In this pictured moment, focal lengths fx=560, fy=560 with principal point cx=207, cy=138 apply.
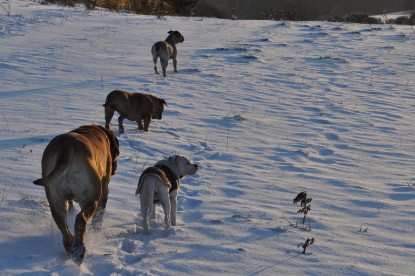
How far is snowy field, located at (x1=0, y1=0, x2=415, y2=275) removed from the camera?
16.5 ft

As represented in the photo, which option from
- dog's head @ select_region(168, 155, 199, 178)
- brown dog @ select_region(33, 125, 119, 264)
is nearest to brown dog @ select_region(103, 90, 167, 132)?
dog's head @ select_region(168, 155, 199, 178)

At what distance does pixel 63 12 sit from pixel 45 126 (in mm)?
14198

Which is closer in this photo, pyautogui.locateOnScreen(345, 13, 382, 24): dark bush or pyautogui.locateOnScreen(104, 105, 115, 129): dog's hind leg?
pyautogui.locateOnScreen(104, 105, 115, 129): dog's hind leg

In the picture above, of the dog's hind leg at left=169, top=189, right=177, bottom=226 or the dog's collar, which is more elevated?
the dog's collar

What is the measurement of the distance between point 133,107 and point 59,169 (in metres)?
5.27

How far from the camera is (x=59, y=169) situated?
14.5 ft

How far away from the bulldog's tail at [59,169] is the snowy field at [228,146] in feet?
2.11

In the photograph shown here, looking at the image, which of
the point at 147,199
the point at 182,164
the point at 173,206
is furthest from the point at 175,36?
the point at 147,199

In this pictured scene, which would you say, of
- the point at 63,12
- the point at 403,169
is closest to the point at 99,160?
the point at 403,169

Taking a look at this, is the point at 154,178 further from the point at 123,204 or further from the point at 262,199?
the point at 262,199

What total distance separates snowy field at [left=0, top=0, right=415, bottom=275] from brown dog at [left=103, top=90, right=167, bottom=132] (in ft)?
0.96

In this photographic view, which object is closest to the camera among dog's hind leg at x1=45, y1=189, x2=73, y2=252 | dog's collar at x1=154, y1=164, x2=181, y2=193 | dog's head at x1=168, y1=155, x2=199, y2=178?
dog's hind leg at x1=45, y1=189, x2=73, y2=252

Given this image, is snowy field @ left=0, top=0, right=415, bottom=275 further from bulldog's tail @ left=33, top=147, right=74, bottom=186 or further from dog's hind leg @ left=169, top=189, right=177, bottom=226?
bulldog's tail @ left=33, top=147, right=74, bottom=186

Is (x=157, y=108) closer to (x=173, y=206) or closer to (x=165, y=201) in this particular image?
(x=173, y=206)
